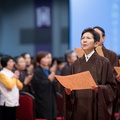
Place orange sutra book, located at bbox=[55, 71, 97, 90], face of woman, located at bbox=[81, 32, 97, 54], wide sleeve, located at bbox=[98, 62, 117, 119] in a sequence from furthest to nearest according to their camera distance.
A: face of woman, located at bbox=[81, 32, 97, 54]
wide sleeve, located at bbox=[98, 62, 117, 119]
orange sutra book, located at bbox=[55, 71, 97, 90]

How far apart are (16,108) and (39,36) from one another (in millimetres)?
5562

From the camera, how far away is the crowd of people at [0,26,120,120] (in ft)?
11.0

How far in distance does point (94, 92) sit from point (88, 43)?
1.59 feet

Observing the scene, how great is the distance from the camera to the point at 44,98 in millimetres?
5527

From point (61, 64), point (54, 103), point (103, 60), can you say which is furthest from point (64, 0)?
point (103, 60)

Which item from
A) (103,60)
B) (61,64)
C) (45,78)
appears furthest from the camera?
(61,64)

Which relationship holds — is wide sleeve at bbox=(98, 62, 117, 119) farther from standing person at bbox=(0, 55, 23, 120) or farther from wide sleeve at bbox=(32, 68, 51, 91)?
wide sleeve at bbox=(32, 68, 51, 91)

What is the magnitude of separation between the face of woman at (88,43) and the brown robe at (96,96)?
0.08 meters

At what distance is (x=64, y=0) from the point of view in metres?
10.4

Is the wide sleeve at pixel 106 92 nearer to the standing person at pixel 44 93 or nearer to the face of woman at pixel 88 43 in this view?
the face of woman at pixel 88 43

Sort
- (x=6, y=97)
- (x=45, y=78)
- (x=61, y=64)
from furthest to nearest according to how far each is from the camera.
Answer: (x=61, y=64) < (x=45, y=78) < (x=6, y=97)

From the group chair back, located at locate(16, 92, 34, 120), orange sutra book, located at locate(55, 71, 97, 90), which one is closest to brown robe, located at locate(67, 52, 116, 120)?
orange sutra book, located at locate(55, 71, 97, 90)

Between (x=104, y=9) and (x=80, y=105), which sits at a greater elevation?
(x=104, y=9)

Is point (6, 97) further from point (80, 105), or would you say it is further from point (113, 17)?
point (113, 17)
